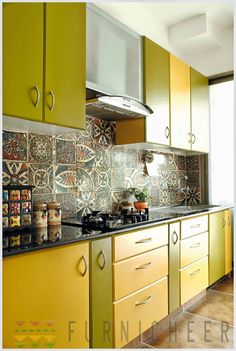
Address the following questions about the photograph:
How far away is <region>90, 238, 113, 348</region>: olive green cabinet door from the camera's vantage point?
1592mm

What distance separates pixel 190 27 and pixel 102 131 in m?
1.71

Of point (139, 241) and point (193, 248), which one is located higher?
point (139, 241)

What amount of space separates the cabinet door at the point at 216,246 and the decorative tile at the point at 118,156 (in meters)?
1.08

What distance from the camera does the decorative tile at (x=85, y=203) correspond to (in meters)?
2.25

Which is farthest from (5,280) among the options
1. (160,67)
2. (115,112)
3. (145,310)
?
(160,67)

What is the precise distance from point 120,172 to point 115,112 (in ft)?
2.06

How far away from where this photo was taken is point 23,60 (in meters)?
1.46

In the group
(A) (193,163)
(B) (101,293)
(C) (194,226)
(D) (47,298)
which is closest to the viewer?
(D) (47,298)

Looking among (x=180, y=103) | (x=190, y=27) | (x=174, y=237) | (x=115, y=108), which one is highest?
(x=190, y=27)

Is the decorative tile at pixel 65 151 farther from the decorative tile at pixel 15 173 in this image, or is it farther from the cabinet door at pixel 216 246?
the cabinet door at pixel 216 246

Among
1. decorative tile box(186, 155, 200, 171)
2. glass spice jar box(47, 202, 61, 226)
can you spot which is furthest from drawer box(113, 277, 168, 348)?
decorative tile box(186, 155, 200, 171)

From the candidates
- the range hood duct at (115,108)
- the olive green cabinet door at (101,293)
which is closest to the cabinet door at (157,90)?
the range hood duct at (115,108)

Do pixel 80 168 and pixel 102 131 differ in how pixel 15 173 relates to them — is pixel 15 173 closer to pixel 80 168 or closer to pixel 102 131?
pixel 80 168

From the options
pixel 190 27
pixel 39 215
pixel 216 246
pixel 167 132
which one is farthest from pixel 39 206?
pixel 190 27
